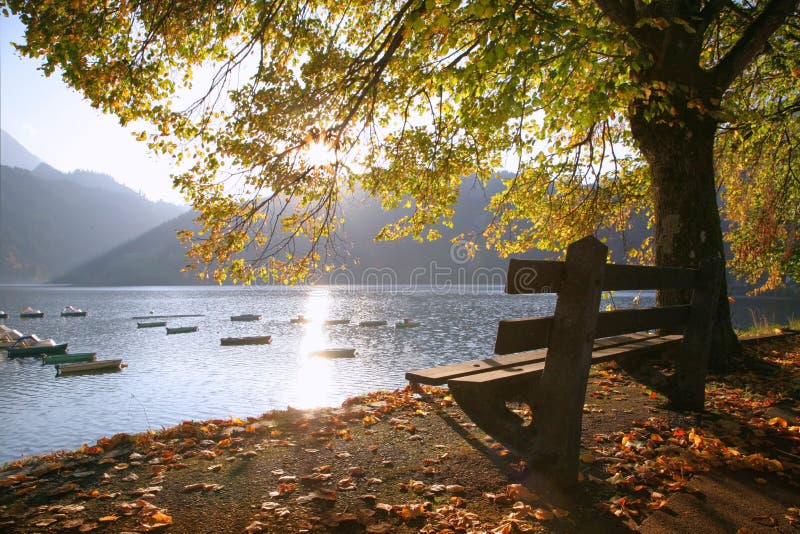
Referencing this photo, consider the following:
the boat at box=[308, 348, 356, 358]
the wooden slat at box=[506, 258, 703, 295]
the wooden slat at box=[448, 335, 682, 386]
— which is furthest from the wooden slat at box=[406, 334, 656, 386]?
the boat at box=[308, 348, 356, 358]

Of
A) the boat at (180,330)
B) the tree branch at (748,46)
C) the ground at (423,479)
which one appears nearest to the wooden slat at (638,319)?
the ground at (423,479)

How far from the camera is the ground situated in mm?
3203

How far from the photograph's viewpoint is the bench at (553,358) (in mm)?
3303

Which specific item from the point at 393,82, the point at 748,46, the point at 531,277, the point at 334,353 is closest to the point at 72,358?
the point at 334,353

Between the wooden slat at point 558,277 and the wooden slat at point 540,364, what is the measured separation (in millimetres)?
784

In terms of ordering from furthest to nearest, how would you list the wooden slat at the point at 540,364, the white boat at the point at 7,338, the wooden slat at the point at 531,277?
the white boat at the point at 7,338 < the wooden slat at the point at 540,364 < the wooden slat at the point at 531,277

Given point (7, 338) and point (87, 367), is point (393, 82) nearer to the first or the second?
point (87, 367)

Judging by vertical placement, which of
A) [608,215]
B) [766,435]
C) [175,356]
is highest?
[608,215]

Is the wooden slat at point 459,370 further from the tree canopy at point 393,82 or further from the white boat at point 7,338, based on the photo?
the white boat at point 7,338

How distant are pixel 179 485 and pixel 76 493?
0.84 meters

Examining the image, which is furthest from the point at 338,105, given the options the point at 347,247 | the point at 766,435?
the point at 766,435

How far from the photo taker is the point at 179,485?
402 cm

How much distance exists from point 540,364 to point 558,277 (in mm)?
1195

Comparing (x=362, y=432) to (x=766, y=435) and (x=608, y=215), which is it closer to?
(x=766, y=435)
